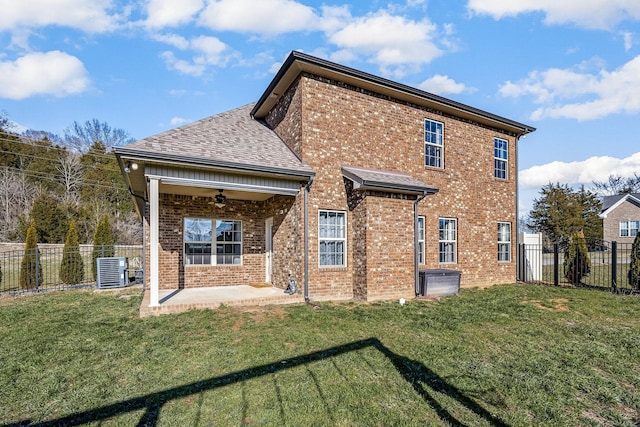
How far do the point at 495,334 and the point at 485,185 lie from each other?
25.3 feet

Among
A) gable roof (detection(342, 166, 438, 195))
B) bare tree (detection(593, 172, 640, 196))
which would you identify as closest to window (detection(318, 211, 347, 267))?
gable roof (detection(342, 166, 438, 195))

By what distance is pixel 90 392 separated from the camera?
3.62 meters

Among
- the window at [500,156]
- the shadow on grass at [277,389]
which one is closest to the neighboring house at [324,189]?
the window at [500,156]

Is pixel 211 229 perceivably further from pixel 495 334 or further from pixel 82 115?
pixel 82 115

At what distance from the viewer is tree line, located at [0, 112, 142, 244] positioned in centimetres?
2477

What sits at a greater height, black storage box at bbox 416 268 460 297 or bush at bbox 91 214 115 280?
bush at bbox 91 214 115 280

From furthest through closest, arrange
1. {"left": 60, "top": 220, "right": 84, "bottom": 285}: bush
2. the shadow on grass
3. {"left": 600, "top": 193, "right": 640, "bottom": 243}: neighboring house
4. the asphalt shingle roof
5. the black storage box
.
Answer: the asphalt shingle roof, {"left": 600, "top": 193, "right": 640, "bottom": 243}: neighboring house, {"left": 60, "top": 220, "right": 84, "bottom": 285}: bush, the black storage box, the shadow on grass

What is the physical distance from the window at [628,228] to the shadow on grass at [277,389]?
36.5 meters

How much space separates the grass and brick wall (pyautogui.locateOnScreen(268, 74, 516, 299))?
223cm

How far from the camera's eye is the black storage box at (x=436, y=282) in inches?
360

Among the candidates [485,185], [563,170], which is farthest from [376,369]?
[563,170]

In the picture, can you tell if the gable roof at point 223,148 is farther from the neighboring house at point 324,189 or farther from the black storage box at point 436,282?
the black storage box at point 436,282

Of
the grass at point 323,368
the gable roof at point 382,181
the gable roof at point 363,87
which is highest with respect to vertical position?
the gable roof at point 363,87

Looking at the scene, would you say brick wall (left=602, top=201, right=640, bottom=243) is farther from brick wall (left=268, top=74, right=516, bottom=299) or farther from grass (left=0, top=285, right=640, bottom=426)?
grass (left=0, top=285, right=640, bottom=426)
